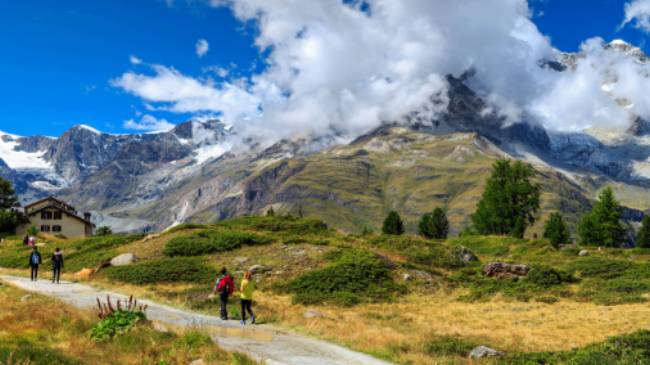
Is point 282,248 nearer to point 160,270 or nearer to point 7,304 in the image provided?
point 160,270

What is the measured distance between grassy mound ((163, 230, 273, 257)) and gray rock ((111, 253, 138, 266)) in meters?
3.12

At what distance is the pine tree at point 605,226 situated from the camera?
107500mm

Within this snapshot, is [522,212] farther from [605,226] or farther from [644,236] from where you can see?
[644,236]

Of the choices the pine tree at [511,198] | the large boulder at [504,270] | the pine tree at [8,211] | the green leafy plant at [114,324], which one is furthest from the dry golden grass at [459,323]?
the pine tree at [8,211]

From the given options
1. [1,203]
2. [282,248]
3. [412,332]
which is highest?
[1,203]

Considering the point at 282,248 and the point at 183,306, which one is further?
the point at 282,248

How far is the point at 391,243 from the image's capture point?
6297cm

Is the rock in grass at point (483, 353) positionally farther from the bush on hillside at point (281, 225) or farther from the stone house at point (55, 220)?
the stone house at point (55, 220)

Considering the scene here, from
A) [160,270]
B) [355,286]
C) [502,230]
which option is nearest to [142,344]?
[355,286]

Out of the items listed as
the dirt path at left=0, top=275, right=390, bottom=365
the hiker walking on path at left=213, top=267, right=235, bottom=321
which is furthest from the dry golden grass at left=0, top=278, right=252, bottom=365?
the hiker walking on path at left=213, top=267, right=235, bottom=321

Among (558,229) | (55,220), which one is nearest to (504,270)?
(558,229)

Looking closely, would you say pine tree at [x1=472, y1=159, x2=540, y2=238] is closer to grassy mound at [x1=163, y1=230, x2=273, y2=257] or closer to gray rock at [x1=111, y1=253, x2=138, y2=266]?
grassy mound at [x1=163, y1=230, x2=273, y2=257]

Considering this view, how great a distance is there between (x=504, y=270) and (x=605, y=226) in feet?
227

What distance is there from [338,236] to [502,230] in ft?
180
